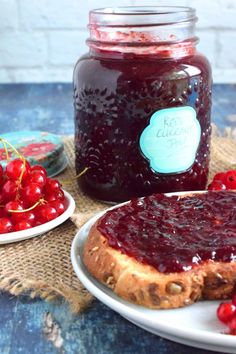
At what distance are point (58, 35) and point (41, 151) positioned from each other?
818mm

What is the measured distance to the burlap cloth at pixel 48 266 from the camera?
0.66 m

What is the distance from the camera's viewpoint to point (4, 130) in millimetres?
1345

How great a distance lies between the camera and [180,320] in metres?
0.57

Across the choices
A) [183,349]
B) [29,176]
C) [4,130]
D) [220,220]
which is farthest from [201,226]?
[4,130]

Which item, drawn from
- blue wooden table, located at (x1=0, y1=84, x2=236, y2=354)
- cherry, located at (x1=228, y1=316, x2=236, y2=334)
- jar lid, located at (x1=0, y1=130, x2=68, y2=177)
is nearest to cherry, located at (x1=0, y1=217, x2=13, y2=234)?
blue wooden table, located at (x1=0, y1=84, x2=236, y2=354)

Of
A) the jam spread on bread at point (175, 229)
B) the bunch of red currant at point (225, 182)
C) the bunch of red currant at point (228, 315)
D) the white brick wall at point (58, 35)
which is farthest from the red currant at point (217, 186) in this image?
the white brick wall at point (58, 35)

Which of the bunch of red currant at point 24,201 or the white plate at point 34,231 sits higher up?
the bunch of red currant at point 24,201

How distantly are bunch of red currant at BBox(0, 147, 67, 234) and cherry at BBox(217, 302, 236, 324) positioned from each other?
0.31m

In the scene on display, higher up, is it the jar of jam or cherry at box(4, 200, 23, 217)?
the jar of jam

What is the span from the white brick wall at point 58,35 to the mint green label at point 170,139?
3.19 feet

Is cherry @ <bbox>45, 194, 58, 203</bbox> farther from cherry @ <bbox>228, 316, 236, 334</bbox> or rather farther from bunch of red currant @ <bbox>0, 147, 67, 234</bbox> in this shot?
cherry @ <bbox>228, 316, 236, 334</bbox>

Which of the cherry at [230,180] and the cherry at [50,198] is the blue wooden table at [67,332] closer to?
the cherry at [50,198]

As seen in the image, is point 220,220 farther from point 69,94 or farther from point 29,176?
point 69,94

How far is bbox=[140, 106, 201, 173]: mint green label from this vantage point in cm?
82
